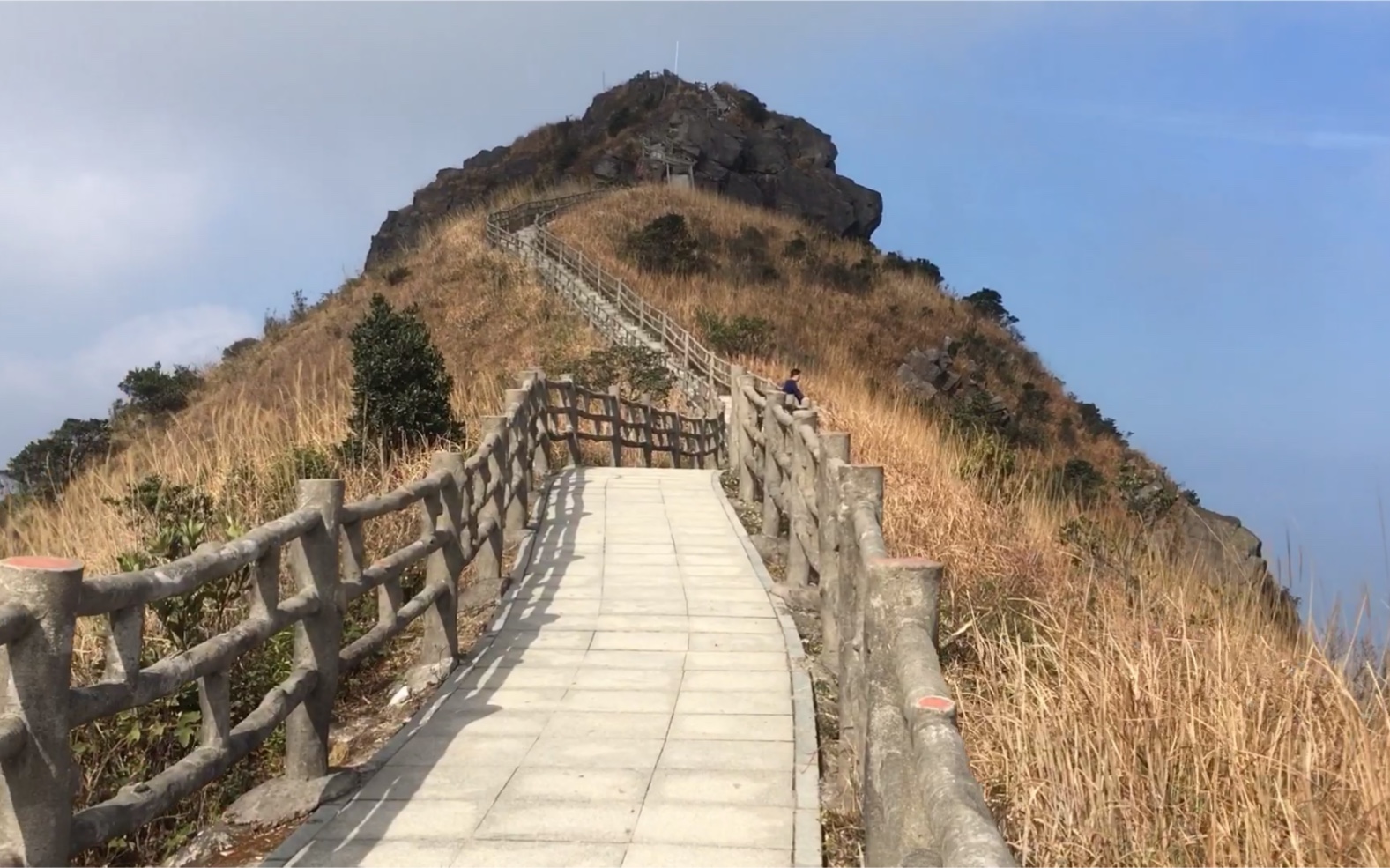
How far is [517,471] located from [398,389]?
11.4 ft

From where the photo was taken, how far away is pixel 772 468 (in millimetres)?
10516

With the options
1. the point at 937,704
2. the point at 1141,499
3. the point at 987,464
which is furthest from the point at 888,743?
the point at 1141,499

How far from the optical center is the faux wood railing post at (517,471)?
11195 mm

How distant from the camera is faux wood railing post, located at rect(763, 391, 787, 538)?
10227mm

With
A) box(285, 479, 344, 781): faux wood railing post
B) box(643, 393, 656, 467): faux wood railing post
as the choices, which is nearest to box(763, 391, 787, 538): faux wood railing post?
box(285, 479, 344, 781): faux wood railing post

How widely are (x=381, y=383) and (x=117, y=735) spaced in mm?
8952

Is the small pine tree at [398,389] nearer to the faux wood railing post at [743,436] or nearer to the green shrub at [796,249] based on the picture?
the faux wood railing post at [743,436]

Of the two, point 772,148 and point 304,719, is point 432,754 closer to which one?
point 304,719

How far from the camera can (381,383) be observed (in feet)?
46.5

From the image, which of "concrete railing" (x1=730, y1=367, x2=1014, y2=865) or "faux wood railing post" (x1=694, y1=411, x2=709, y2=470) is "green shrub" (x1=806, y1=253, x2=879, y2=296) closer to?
"faux wood railing post" (x1=694, y1=411, x2=709, y2=470)

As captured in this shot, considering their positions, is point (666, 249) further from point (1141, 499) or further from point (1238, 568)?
point (1238, 568)

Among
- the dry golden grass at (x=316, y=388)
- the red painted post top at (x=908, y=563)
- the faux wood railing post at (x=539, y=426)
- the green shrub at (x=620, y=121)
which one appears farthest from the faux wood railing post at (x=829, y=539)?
the green shrub at (x=620, y=121)

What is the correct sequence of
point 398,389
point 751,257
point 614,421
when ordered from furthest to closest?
point 751,257
point 614,421
point 398,389

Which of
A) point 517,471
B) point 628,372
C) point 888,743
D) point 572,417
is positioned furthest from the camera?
point 628,372
